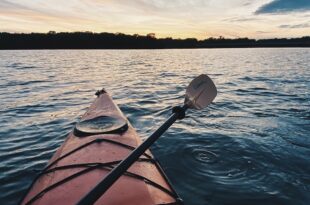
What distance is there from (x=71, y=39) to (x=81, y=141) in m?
99.1

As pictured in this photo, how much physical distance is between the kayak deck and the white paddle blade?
3.44 feet

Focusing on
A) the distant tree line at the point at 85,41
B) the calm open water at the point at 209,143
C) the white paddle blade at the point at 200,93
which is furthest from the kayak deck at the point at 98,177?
the distant tree line at the point at 85,41

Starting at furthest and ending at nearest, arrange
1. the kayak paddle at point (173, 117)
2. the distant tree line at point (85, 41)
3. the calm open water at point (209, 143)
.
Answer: the distant tree line at point (85, 41) → the calm open water at point (209, 143) → the kayak paddle at point (173, 117)

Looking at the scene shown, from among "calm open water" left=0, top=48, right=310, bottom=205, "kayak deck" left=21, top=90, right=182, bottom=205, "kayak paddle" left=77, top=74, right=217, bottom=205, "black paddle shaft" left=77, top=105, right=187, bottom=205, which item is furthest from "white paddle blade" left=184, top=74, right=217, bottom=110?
"calm open water" left=0, top=48, right=310, bottom=205

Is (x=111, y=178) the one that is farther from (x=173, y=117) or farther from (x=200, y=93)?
(x=200, y=93)

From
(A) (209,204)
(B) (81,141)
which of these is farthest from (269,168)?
(B) (81,141)

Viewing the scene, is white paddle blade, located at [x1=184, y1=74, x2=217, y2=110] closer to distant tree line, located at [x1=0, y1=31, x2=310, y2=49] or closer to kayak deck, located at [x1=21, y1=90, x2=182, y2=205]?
kayak deck, located at [x1=21, y1=90, x2=182, y2=205]

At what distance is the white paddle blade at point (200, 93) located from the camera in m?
4.30

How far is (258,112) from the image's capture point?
30.7ft

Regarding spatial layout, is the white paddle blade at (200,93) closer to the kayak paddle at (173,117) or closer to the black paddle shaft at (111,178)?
the kayak paddle at (173,117)

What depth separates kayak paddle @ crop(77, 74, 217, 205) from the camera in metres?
2.20

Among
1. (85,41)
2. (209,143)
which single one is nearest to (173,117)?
(209,143)

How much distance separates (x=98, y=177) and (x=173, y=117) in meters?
1.10

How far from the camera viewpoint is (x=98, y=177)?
321 cm
